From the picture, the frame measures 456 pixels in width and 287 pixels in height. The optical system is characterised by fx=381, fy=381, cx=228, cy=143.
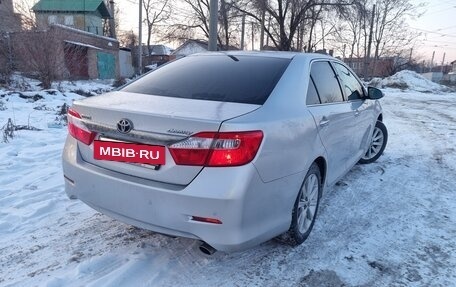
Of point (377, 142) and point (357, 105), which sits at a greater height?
point (357, 105)

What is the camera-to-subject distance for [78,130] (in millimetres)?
2812

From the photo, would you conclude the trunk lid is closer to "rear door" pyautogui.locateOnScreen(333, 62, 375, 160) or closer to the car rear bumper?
the car rear bumper

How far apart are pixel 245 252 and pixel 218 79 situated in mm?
1422

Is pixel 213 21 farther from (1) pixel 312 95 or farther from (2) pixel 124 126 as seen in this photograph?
(2) pixel 124 126

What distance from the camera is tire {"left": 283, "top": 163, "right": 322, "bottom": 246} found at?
9.74 ft

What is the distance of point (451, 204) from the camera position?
13.8 feet

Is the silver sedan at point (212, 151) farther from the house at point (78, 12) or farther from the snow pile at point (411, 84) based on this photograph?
the house at point (78, 12)

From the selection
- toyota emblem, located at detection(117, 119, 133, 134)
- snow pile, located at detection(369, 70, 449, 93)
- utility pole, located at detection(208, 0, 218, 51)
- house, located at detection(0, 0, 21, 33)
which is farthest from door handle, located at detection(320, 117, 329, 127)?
snow pile, located at detection(369, 70, 449, 93)

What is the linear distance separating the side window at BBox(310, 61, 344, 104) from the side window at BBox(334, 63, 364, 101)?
0.23m

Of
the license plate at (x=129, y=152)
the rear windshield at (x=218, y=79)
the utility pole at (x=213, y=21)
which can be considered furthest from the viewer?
the utility pole at (x=213, y=21)

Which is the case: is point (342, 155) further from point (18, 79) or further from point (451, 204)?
point (18, 79)

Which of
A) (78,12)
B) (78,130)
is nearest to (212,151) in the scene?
(78,130)

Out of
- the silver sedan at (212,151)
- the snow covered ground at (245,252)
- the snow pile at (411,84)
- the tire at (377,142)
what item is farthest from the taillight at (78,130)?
the snow pile at (411,84)

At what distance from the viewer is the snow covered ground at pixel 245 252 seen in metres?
2.69
